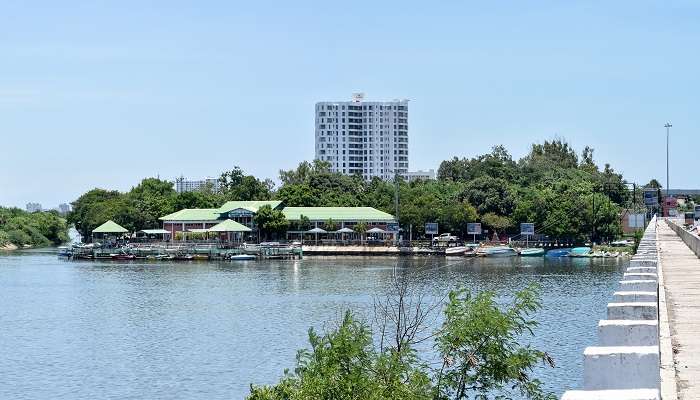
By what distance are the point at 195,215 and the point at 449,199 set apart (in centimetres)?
3180

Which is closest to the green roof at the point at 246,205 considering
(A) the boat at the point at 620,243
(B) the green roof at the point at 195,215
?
(B) the green roof at the point at 195,215

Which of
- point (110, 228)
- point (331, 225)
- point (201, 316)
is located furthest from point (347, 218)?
point (201, 316)

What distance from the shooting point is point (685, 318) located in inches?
621

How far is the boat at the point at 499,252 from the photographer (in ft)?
364

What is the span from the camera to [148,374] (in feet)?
120

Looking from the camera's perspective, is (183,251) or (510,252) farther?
(183,251)

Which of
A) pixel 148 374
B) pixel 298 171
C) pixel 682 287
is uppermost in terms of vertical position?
pixel 298 171

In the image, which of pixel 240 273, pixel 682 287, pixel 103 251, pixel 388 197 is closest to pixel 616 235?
pixel 388 197

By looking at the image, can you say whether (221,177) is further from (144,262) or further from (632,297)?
(632,297)

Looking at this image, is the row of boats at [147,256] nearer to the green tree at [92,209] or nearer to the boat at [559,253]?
the green tree at [92,209]

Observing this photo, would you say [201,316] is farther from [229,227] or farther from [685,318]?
[229,227]

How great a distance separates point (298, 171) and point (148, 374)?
134 metres

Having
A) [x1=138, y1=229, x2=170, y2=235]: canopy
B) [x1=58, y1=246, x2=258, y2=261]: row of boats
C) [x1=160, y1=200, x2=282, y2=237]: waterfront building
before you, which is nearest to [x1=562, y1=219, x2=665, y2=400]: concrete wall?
[x1=58, y1=246, x2=258, y2=261]: row of boats

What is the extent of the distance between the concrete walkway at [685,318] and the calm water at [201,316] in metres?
5.52
